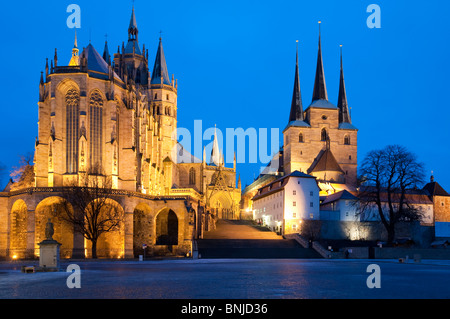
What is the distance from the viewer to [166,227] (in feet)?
208

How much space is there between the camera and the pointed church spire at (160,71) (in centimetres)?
9256

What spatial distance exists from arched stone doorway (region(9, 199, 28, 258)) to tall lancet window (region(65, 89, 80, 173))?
21.5ft

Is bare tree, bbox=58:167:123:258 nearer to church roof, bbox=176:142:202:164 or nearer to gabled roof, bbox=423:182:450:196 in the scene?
church roof, bbox=176:142:202:164

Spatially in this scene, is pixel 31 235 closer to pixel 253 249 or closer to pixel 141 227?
pixel 141 227

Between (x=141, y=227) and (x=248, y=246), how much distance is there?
1327 centimetres

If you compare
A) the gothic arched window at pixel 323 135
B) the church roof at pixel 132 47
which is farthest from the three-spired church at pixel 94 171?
the gothic arched window at pixel 323 135

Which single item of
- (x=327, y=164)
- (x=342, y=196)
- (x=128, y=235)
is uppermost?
(x=327, y=164)

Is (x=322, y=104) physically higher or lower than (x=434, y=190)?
higher

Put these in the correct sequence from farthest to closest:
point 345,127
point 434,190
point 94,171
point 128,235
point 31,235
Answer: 1. point 345,127
2. point 434,190
3. point 94,171
4. point 128,235
5. point 31,235

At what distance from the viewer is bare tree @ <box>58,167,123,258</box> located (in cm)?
5047

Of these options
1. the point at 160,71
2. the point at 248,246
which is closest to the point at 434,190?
the point at 248,246
